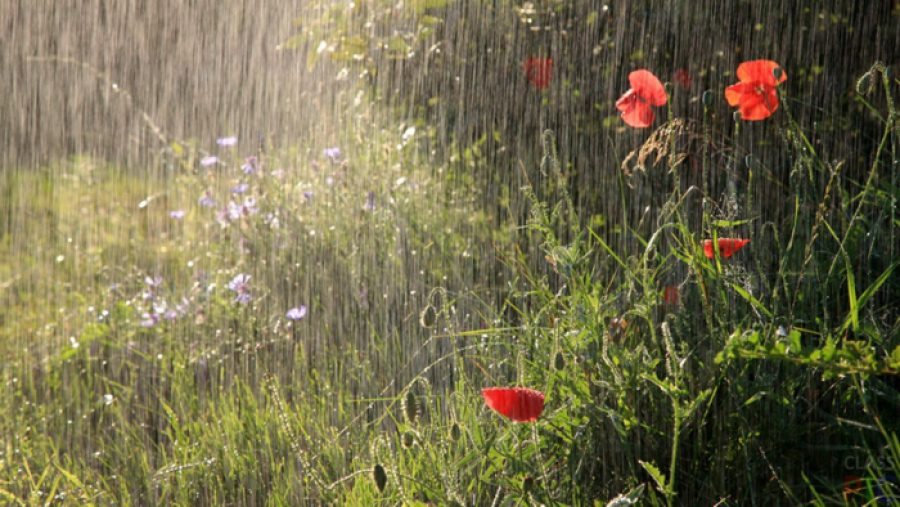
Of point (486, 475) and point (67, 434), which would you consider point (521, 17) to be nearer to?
point (486, 475)

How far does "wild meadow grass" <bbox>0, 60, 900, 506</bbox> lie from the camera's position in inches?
59.5

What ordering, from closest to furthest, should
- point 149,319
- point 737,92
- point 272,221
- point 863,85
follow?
1. point 863,85
2. point 737,92
3. point 149,319
4. point 272,221

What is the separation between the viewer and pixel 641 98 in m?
1.85

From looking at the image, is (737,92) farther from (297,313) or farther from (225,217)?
(225,217)

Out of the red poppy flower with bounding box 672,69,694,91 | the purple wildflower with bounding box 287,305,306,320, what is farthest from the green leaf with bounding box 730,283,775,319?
the purple wildflower with bounding box 287,305,306,320

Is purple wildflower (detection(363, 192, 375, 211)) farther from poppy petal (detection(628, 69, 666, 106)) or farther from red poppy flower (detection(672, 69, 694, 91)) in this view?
poppy petal (detection(628, 69, 666, 106))

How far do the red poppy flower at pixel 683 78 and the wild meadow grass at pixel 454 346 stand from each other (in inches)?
5.0

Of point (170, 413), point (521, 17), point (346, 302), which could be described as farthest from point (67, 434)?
point (521, 17)

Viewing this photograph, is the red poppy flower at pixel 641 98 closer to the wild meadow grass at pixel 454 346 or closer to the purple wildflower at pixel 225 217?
the wild meadow grass at pixel 454 346

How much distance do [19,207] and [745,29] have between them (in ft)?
15.3

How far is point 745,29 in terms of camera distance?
2543 mm

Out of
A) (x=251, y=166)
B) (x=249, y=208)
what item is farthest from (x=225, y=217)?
(x=251, y=166)

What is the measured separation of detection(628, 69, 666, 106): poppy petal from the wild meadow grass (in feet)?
0.27

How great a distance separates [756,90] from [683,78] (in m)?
0.79
